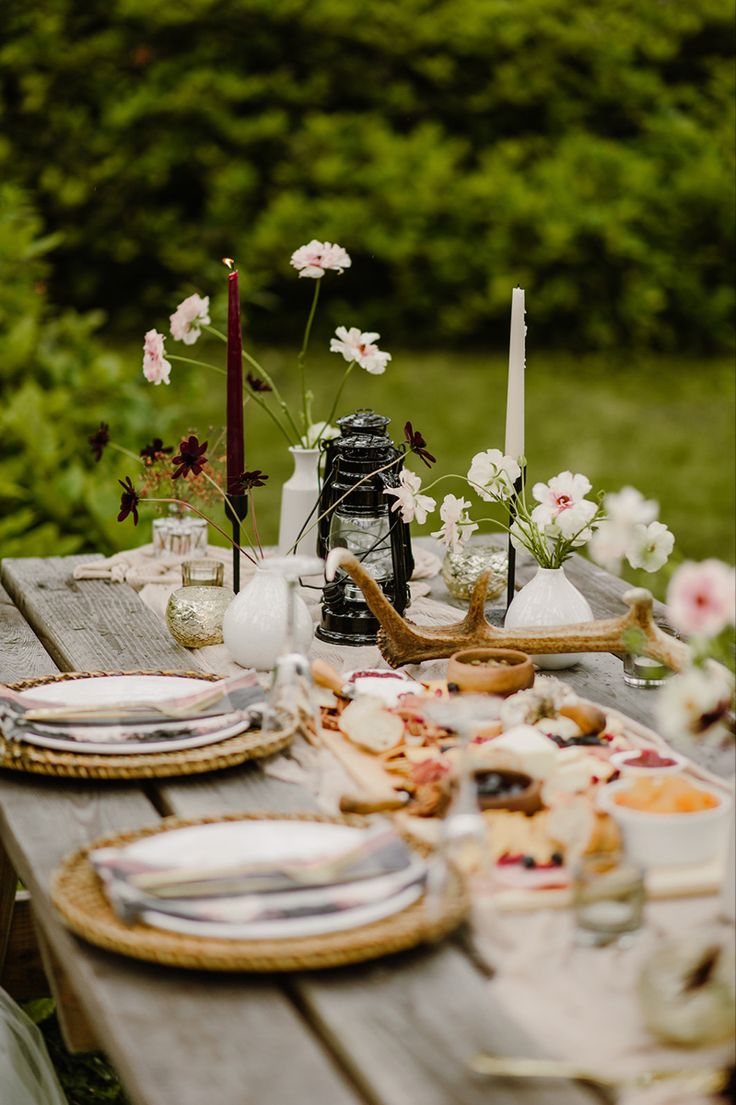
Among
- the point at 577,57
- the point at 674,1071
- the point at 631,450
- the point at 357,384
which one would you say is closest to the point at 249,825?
the point at 674,1071

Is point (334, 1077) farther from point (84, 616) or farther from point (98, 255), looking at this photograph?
point (98, 255)

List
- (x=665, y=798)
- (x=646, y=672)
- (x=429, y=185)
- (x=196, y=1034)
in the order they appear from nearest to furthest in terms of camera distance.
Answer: (x=196, y=1034)
(x=665, y=798)
(x=646, y=672)
(x=429, y=185)

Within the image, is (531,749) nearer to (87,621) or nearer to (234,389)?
(234,389)

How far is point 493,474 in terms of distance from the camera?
204 cm

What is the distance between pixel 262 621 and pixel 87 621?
43 centimetres

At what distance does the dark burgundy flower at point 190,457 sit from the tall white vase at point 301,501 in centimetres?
34

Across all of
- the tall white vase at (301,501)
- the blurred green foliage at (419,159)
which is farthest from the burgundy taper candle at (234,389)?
the blurred green foliage at (419,159)

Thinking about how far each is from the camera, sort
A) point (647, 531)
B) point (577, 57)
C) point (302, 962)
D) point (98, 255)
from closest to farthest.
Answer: point (302, 962)
point (647, 531)
point (98, 255)
point (577, 57)

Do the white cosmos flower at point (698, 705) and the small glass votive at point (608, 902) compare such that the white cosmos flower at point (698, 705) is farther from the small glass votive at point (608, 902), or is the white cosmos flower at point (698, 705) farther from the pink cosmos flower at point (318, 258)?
the pink cosmos flower at point (318, 258)

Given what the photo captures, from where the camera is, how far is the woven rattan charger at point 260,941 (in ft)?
3.71

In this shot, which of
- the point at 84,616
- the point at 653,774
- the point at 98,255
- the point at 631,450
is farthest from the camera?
the point at 98,255

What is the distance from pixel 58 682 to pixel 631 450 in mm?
4552

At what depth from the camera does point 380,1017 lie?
3.59 ft

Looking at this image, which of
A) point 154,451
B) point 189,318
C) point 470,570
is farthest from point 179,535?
point 470,570
